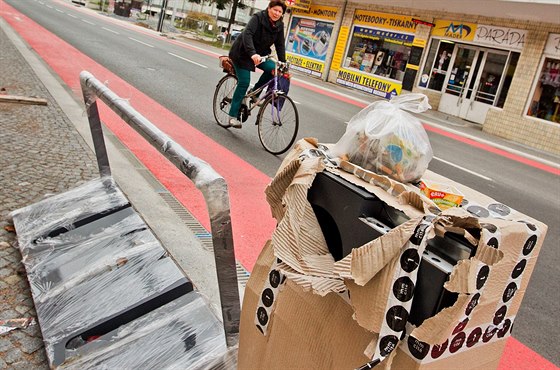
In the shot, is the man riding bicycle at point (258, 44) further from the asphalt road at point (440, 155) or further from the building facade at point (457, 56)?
the building facade at point (457, 56)

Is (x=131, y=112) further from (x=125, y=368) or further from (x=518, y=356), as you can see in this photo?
(x=518, y=356)

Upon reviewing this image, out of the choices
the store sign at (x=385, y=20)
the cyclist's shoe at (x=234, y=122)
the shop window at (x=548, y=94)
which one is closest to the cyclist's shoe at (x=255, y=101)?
the cyclist's shoe at (x=234, y=122)

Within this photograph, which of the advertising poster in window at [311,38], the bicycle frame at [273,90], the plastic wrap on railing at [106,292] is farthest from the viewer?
the advertising poster in window at [311,38]

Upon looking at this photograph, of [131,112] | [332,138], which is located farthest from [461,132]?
[131,112]

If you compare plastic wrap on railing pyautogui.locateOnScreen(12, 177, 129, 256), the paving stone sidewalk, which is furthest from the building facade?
plastic wrap on railing pyautogui.locateOnScreen(12, 177, 129, 256)

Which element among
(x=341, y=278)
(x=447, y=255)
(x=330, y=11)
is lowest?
(x=341, y=278)

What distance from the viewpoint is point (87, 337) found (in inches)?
91.4

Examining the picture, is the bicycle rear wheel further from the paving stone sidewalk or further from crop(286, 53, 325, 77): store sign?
crop(286, 53, 325, 77): store sign

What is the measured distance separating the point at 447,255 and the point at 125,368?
1.42 m

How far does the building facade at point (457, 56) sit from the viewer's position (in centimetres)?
1712

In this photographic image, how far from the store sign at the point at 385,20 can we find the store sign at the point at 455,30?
4.07ft

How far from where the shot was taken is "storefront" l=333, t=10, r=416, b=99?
22.6 metres

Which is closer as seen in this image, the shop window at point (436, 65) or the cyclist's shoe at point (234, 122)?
the cyclist's shoe at point (234, 122)

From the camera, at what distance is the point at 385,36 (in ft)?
77.6
